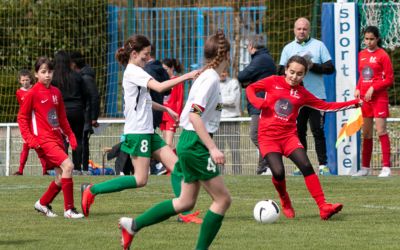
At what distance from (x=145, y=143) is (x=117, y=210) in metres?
1.50

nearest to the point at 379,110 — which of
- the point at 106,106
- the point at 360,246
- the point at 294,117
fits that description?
the point at 294,117

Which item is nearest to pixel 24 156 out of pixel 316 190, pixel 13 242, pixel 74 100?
pixel 74 100

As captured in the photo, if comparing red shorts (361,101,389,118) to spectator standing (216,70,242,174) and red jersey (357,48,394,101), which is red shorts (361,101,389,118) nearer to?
red jersey (357,48,394,101)

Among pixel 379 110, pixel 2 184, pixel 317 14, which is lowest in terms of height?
pixel 2 184

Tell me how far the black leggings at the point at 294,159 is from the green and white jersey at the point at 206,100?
2.49 metres

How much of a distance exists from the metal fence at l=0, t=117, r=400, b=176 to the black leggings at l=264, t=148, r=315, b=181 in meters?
7.13

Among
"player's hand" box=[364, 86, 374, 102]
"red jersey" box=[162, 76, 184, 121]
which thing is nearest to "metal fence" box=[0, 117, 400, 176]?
"red jersey" box=[162, 76, 184, 121]

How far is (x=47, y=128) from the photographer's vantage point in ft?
36.1

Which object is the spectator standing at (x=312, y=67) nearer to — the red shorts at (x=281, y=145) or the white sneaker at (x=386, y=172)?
the white sneaker at (x=386, y=172)

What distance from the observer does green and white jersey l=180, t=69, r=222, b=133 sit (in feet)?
Result: 25.5

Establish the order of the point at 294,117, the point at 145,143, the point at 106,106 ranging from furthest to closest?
the point at 106,106 < the point at 294,117 < the point at 145,143

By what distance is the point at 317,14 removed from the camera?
2008cm

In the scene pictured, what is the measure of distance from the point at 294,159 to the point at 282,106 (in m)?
0.54

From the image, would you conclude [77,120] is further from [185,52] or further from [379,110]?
[185,52]
